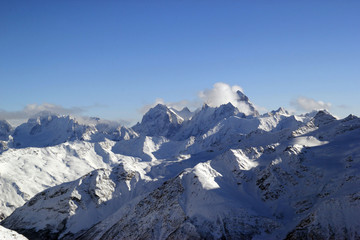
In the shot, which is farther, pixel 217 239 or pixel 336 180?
pixel 336 180

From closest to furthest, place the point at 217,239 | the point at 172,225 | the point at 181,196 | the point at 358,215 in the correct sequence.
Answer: the point at 358,215
the point at 217,239
the point at 172,225
the point at 181,196

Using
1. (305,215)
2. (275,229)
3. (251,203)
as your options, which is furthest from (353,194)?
(251,203)

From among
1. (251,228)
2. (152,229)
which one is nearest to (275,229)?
(251,228)

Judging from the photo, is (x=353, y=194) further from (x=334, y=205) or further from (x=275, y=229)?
(x=275, y=229)

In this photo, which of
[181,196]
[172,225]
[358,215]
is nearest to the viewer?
[358,215]

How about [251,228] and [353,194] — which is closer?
[353,194]

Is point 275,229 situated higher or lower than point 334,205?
lower

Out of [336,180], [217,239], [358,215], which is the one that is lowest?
[217,239]

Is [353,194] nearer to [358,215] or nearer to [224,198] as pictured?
[358,215]

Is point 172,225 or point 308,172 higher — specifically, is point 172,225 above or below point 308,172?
below
